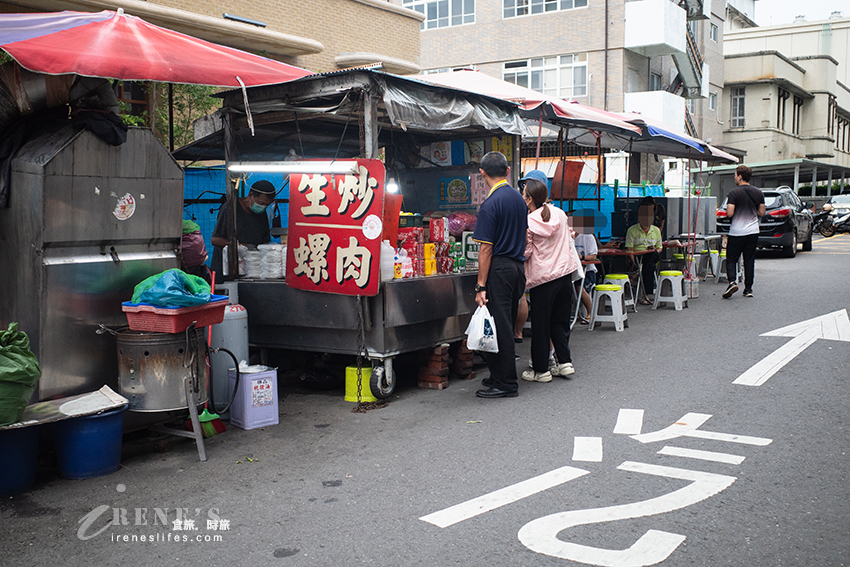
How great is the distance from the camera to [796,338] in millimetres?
8656

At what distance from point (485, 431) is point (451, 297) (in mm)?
1924

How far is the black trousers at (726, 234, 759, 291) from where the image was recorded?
40.2 ft

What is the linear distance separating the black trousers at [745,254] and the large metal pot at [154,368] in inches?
397

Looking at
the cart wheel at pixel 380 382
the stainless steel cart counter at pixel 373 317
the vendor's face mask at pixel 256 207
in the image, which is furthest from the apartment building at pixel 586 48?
the cart wheel at pixel 380 382

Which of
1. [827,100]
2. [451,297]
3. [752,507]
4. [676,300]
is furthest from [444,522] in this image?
[827,100]

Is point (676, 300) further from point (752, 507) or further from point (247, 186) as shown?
point (752, 507)

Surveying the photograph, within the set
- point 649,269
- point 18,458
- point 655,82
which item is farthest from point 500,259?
point 655,82

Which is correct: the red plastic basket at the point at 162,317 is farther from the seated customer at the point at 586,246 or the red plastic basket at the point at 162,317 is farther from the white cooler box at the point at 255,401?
the seated customer at the point at 586,246

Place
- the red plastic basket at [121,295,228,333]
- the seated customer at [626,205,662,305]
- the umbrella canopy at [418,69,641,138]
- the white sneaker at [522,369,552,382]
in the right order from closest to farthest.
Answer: the red plastic basket at [121,295,228,333] < the white sneaker at [522,369,552,382] < the umbrella canopy at [418,69,641,138] < the seated customer at [626,205,662,305]

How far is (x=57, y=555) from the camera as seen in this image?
3.62 metres

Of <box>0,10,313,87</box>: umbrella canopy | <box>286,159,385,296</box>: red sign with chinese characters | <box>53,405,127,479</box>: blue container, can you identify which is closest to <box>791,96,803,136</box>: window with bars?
<box>286,159,385,296</box>: red sign with chinese characters

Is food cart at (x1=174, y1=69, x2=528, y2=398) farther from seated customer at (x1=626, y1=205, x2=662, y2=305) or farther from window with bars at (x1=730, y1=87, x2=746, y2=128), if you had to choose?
window with bars at (x1=730, y1=87, x2=746, y2=128)

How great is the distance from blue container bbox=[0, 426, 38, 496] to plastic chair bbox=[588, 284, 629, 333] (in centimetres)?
738

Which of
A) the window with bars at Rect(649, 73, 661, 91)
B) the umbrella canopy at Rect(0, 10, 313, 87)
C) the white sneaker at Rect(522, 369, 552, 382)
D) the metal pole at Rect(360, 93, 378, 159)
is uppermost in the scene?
the window with bars at Rect(649, 73, 661, 91)
